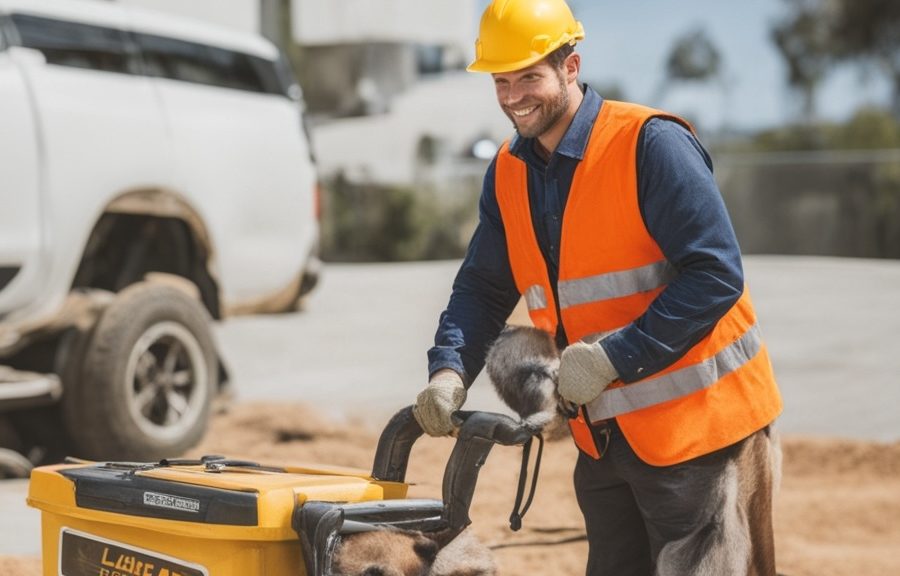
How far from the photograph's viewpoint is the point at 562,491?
22.4 feet

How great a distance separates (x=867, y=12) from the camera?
41.2m

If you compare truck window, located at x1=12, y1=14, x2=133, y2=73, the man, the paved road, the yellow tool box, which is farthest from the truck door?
the man

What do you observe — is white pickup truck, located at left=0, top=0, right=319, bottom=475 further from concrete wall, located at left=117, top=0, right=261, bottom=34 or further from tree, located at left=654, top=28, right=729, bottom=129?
tree, located at left=654, top=28, right=729, bottom=129

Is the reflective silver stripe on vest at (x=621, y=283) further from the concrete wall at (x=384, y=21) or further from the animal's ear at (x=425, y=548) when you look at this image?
the concrete wall at (x=384, y=21)

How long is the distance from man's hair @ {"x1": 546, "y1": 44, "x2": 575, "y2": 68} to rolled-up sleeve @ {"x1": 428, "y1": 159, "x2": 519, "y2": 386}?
47 centimetres

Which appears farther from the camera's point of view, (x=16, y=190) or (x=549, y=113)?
(x=16, y=190)

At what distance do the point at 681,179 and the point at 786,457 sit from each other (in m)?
4.81

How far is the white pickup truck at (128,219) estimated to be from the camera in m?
6.82

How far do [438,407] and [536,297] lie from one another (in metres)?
0.48

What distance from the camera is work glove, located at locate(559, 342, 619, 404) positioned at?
336 centimetres

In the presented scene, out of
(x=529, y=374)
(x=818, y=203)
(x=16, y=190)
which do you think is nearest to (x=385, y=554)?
(x=529, y=374)

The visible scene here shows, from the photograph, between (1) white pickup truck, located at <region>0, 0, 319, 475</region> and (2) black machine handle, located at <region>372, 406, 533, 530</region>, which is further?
(1) white pickup truck, located at <region>0, 0, 319, 475</region>

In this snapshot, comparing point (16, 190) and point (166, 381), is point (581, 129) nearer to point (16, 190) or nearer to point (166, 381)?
point (16, 190)

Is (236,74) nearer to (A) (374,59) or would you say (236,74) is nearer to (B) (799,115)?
(A) (374,59)
